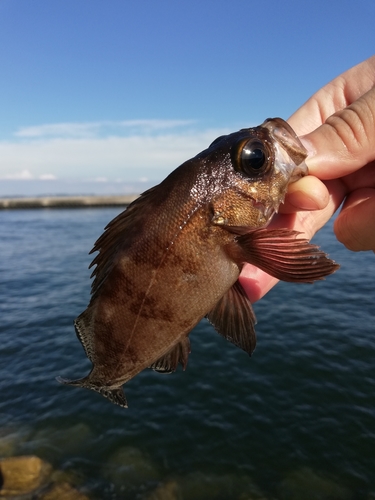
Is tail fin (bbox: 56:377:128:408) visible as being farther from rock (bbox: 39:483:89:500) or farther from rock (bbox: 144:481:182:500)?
rock (bbox: 39:483:89:500)

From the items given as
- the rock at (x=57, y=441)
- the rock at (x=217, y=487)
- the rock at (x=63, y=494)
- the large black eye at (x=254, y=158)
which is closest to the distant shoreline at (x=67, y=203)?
the rock at (x=57, y=441)

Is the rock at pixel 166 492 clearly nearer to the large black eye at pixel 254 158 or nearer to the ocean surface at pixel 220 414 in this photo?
the ocean surface at pixel 220 414

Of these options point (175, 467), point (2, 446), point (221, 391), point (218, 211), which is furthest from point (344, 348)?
point (218, 211)

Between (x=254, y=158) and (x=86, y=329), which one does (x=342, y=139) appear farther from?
(x=86, y=329)

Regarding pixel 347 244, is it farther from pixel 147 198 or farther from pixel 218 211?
pixel 147 198

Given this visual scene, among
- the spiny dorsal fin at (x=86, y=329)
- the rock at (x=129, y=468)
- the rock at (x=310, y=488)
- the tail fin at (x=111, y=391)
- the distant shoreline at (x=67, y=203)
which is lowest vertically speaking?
the rock at (x=129, y=468)

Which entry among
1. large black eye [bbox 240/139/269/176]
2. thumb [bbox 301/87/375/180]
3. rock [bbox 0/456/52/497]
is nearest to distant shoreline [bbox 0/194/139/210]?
rock [bbox 0/456/52/497]
